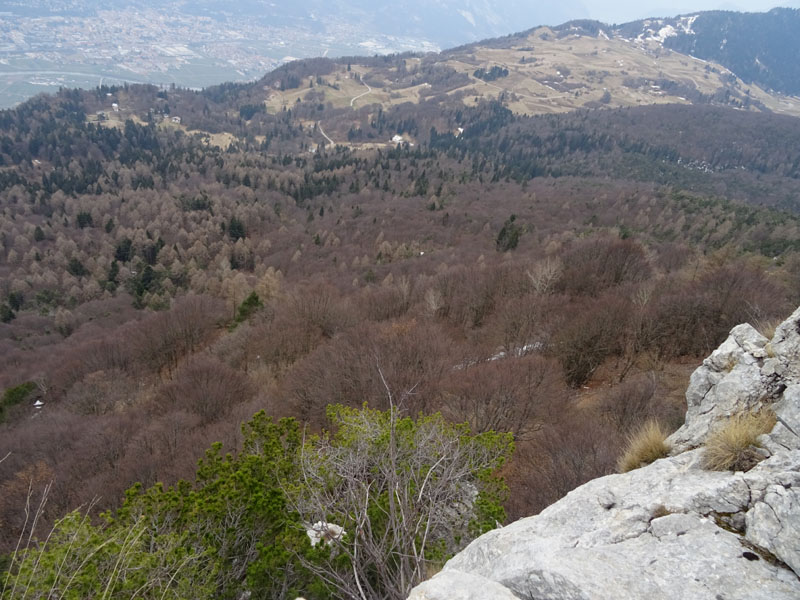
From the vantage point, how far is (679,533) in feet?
20.2

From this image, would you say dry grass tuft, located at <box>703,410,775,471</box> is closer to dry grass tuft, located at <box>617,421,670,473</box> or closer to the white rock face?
the white rock face

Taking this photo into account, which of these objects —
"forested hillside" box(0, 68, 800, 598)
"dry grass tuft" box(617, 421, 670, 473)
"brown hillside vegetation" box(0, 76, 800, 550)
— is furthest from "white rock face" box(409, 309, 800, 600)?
"brown hillside vegetation" box(0, 76, 800, 550)

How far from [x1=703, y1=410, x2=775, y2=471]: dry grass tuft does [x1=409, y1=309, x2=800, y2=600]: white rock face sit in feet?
0.61

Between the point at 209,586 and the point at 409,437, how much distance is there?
5.75m

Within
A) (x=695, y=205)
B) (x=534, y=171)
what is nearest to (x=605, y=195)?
(x=695, y=205)

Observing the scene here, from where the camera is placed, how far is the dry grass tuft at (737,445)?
22.4 feet

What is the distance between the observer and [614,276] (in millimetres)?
46531

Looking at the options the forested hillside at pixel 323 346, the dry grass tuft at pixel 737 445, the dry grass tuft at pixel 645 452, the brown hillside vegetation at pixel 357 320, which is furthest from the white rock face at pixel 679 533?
the brown hillside vegetation at pixel 357 320

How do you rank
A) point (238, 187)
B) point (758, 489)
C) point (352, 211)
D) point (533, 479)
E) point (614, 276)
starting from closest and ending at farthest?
point (758, 489), point (533, 479), point (614, 276), point (352, 211), point (238, 187)

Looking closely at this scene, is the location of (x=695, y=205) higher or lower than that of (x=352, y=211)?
higher

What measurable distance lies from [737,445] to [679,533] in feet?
6.08

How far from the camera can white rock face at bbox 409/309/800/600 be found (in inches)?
211

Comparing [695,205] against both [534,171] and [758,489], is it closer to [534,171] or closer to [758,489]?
[534,171]

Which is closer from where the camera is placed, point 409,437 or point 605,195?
point 409,437
